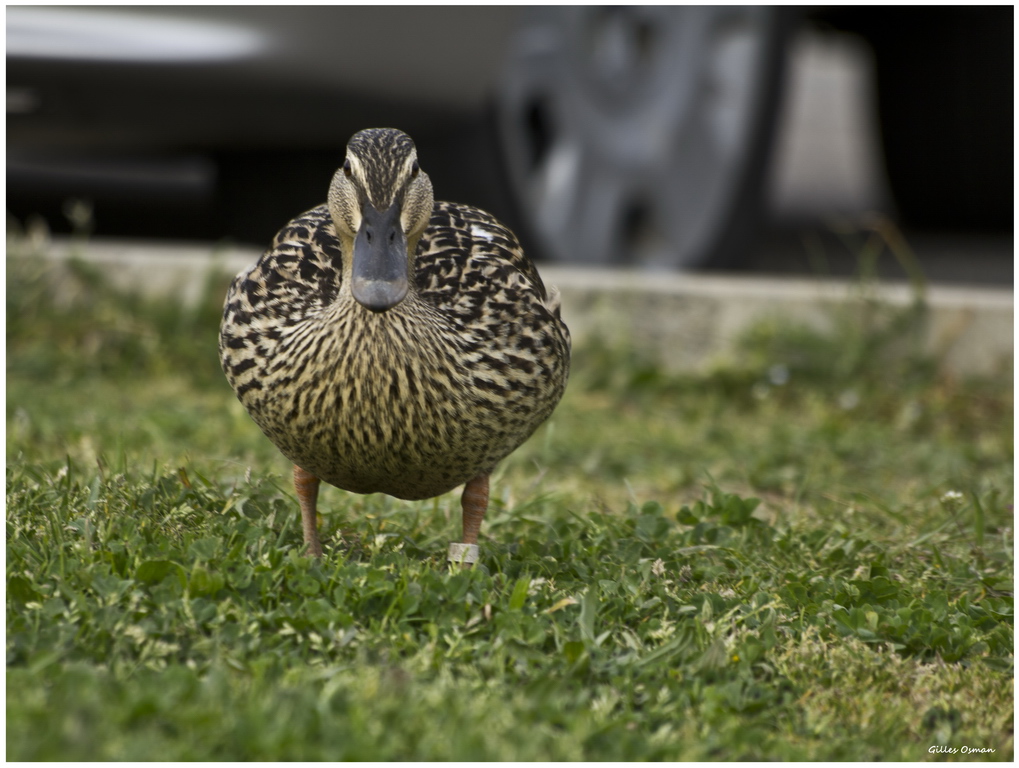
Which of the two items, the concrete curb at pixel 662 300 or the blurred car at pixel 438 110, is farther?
the concrete curb at pixel 662 300

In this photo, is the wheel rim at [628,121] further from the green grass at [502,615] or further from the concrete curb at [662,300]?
the green grass at [502,615]

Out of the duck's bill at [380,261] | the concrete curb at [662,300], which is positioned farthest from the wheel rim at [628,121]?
the duck's bill at [380,261]

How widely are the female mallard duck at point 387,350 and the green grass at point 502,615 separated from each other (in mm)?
211

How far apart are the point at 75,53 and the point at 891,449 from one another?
316 centimetres

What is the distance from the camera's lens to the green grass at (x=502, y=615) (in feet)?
6.90

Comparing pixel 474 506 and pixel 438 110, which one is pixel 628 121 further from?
pixel 474 506

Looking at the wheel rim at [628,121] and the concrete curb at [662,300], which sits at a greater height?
the wheel rim at [628,121]

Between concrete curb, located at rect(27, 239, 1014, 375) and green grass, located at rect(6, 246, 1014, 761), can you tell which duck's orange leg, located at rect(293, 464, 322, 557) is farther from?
concrete curb, located at rect(27, 239, 1014, 375)

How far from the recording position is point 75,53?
186 inches

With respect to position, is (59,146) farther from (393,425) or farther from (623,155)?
(393,425)

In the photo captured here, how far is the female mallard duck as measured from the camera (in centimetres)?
265

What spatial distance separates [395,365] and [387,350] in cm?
3
